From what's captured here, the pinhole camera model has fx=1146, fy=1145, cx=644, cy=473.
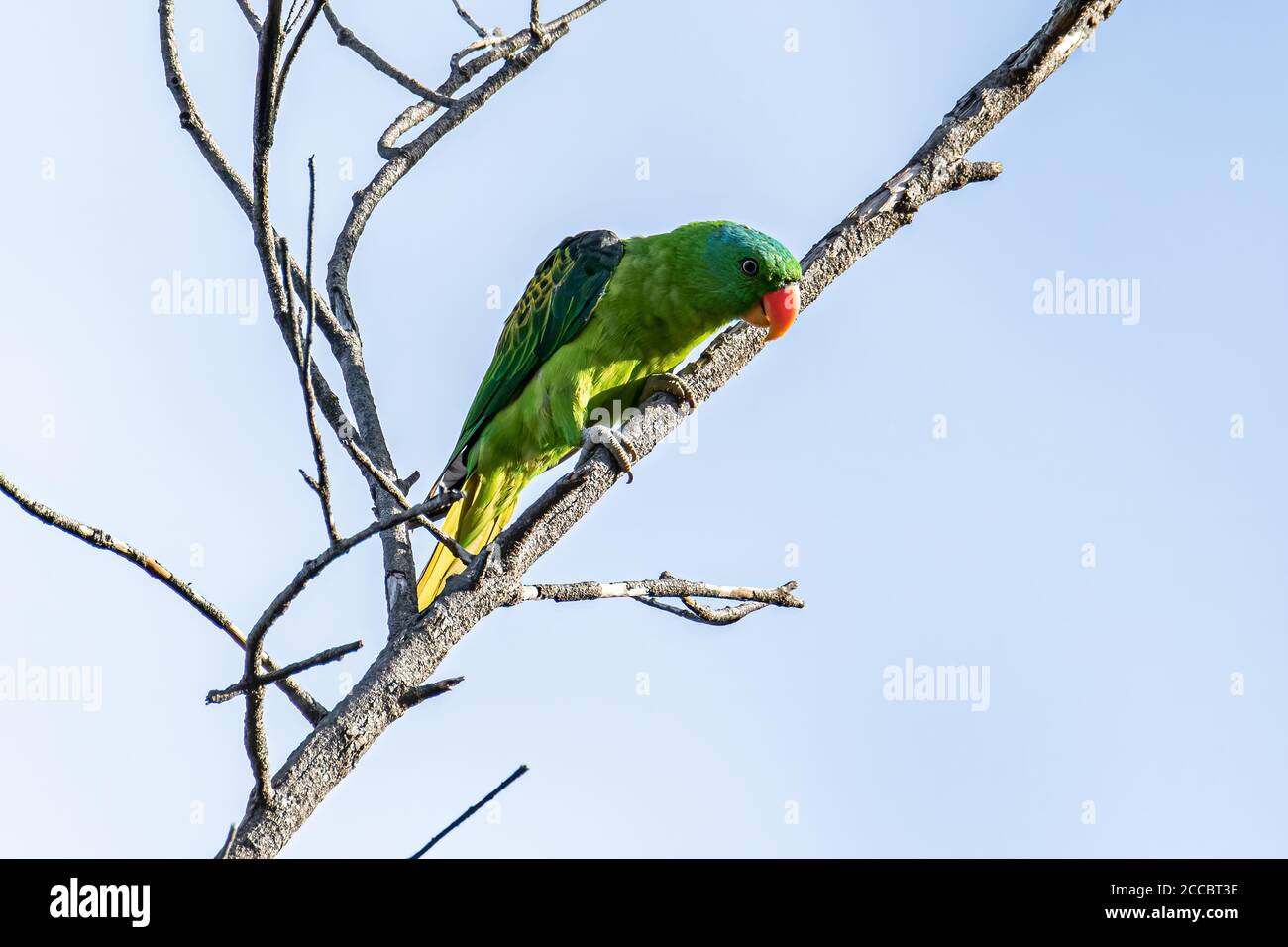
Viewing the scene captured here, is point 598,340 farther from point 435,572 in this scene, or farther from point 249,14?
point 249,14

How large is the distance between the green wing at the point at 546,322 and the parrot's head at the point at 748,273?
681 mm

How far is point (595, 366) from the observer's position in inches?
238

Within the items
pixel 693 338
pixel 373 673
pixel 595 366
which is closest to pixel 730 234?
pixel 693 338

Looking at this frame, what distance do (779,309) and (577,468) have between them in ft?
6.69

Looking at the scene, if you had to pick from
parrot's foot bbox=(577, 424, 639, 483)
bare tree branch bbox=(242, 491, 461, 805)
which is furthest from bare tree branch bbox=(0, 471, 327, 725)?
parrot's foot bbox=(577, 424, 639, 483)

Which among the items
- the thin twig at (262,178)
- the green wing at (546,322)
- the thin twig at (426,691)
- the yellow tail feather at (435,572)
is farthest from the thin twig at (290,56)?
the green wing at (546,322)

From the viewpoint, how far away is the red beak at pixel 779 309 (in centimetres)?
548

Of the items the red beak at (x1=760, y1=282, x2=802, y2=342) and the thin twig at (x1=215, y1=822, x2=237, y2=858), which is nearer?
the thin twig at (x1=215, y1=822, x2=237, y2=858)

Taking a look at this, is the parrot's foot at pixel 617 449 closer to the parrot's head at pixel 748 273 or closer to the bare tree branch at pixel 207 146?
the bare tree branch at pixel 207 146

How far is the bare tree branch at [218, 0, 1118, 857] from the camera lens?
120 inches

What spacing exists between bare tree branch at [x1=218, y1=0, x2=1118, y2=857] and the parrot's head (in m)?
0.75

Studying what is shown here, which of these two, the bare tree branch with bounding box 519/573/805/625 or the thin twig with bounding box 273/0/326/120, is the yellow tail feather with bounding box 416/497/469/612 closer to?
the bare tree branch with bounding box 519/573/805/625
